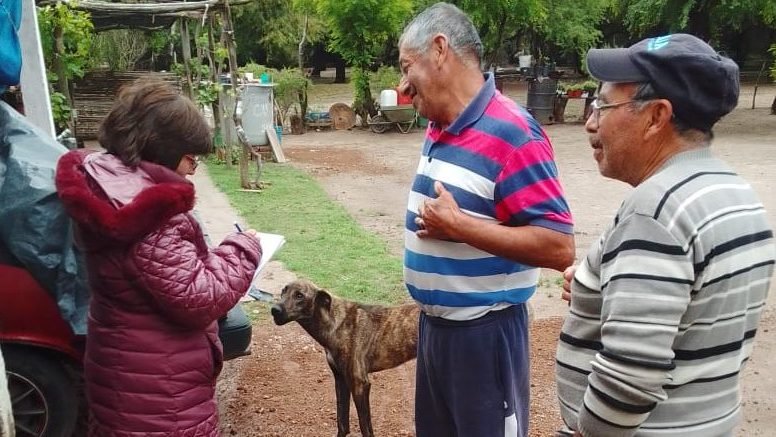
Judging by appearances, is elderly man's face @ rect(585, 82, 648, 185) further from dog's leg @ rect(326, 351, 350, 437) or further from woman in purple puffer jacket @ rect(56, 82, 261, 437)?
dog's leg @ rect(326, 351, 350, 437)

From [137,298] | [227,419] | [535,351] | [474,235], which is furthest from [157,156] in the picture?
[535,351]

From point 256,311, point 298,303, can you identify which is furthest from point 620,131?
point 256,311

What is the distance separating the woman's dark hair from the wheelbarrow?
17107 mm

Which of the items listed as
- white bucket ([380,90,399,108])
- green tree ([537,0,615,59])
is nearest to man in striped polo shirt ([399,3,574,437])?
white bucket ([380,90,399,108])

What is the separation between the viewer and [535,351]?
5.28 meters

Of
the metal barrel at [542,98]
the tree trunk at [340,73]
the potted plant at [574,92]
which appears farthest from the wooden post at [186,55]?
the tree trunk at [340,73]

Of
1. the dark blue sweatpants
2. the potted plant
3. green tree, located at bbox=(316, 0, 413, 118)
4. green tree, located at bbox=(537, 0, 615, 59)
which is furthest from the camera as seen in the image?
green tree, located at bbox=(537, 0, 615, 59)

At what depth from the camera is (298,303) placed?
3838 millimetres

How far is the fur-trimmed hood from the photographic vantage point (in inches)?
83.8

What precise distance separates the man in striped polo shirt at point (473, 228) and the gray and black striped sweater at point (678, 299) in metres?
0.67

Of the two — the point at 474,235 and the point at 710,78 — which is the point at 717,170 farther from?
the point at 474,235

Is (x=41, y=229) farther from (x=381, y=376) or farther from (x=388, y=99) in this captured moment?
(x=388, y=99)

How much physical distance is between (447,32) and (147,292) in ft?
4.34

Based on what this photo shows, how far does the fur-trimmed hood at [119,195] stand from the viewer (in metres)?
2.13
